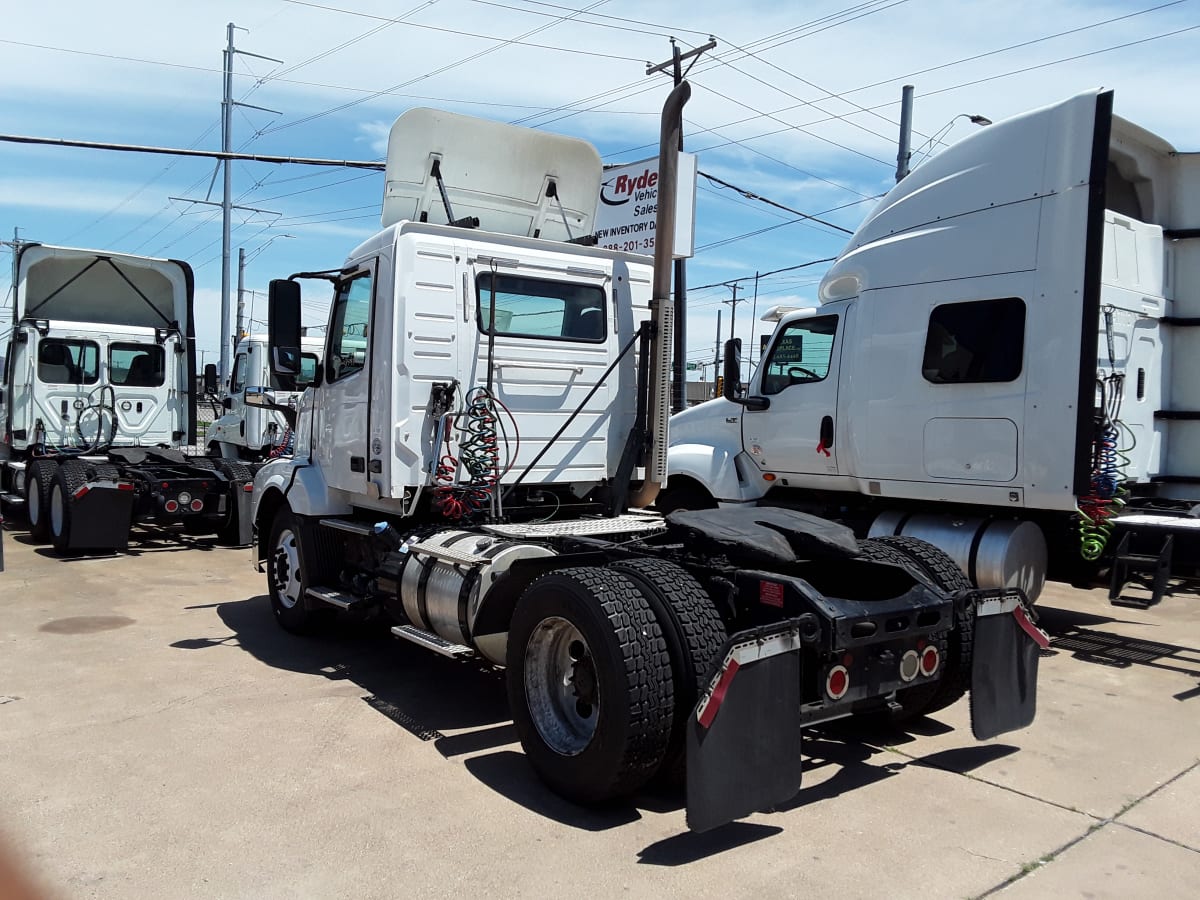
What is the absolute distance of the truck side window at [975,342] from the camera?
279 inches

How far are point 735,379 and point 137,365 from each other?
8457 millimetres

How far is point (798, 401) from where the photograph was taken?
8.76m

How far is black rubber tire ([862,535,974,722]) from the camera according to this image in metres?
4.77

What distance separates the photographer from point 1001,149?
7.21 meters

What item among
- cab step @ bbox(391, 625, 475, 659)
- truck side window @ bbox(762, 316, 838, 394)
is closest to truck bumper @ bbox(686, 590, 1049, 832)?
cab step @ bbox(391, 625, 475, 659)

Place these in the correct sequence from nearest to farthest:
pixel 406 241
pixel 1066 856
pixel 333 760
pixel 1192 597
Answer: pixel 1066 856, pixel 333 760, pixel 406 241, pixel 1192 597

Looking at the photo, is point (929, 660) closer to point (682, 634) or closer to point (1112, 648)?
A: point (682, 634)

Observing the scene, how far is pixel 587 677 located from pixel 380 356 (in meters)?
2.75

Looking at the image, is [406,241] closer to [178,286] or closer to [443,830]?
[443,830]

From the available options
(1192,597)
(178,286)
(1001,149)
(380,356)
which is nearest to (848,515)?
(1001,149)

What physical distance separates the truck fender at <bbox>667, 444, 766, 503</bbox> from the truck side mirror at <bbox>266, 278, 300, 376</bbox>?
383cm

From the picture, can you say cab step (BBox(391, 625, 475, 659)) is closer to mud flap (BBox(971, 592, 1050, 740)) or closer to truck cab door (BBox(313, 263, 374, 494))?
truck cab door (BBox(313, 263, 374, 494))

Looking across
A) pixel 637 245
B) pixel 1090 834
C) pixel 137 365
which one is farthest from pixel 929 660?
pixel 637 245

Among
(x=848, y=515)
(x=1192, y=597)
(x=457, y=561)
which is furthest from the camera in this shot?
(x=1192, y=597)
